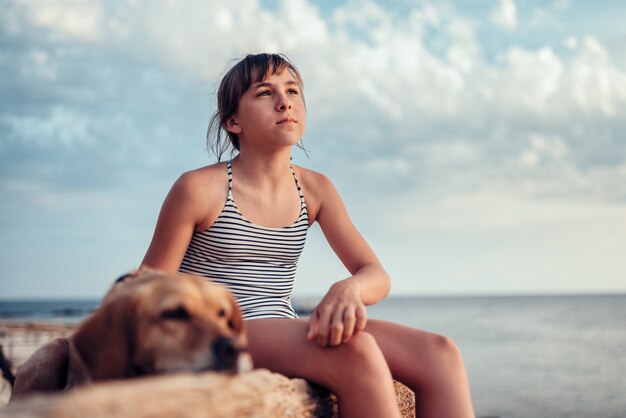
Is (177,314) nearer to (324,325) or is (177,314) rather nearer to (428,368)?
(324,325)

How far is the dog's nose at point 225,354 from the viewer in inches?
68.1

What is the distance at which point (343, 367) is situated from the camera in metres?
2.26

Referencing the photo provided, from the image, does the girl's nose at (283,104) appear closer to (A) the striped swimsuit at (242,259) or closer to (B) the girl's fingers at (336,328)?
(A) the striped swimsuit at (242,259)

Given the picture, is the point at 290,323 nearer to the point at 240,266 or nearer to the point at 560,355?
the point at 240,266

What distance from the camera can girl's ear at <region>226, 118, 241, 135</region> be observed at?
3.23 m

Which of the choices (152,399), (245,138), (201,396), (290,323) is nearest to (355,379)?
(290,323)

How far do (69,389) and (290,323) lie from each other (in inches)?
31.8

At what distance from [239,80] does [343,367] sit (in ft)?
5.01

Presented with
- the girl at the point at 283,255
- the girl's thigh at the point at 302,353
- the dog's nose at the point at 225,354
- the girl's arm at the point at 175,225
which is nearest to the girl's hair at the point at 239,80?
the girl at the point at 283,255

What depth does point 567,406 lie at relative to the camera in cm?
1977

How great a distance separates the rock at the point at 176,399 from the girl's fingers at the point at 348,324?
0.92ft

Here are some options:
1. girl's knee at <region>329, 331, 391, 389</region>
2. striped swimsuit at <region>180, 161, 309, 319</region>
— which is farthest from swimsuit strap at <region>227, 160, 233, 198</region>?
girl's knee at <region>329, 331, 391, 389</region>

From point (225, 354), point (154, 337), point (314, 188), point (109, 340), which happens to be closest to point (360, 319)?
point (225, 354)

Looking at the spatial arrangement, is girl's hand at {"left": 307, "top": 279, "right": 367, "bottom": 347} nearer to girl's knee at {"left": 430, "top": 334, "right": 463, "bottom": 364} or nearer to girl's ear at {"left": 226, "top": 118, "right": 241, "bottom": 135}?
girl's knee at {"left": 430, "top": 334, "right": 463, "bottom": 364}
